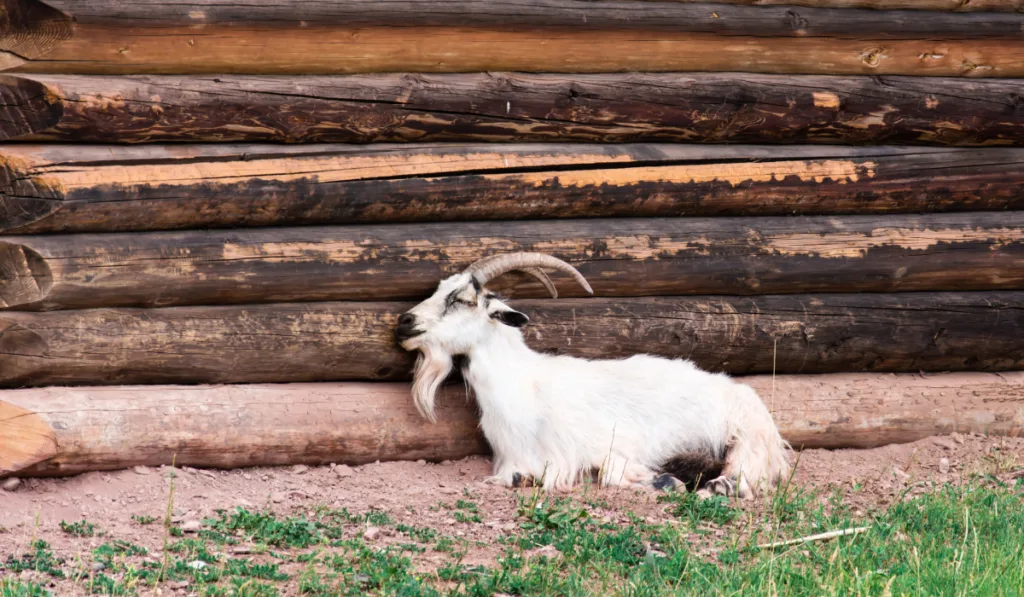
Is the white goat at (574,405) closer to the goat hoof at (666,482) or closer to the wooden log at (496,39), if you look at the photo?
the goat hoof at (666,482)

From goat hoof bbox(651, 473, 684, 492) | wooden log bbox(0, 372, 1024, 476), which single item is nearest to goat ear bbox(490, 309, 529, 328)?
wooden log bbox(0, 372, 1024, 476)

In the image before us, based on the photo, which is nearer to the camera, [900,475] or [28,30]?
[28,30]

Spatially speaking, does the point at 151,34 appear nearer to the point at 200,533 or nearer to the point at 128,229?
the point at 128,229

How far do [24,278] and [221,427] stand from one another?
51.3 inches

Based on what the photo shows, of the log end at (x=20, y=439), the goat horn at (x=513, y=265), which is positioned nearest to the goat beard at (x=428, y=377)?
the goat horn at (x=513, y=265)

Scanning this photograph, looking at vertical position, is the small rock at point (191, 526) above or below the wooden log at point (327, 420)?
below

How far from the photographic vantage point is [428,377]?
6645mm

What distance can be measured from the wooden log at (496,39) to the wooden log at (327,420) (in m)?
1.82

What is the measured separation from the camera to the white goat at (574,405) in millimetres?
6543

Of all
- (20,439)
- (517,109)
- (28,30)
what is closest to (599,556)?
(517,109)

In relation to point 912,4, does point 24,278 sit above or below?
below

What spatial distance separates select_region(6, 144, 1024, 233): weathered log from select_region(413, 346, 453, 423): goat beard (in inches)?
32.4

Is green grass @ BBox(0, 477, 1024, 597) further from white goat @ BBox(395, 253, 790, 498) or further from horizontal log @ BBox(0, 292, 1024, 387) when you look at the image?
horizontal log @ BBox(0, 292, 1024, 387)

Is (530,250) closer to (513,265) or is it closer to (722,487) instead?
(513,265)
